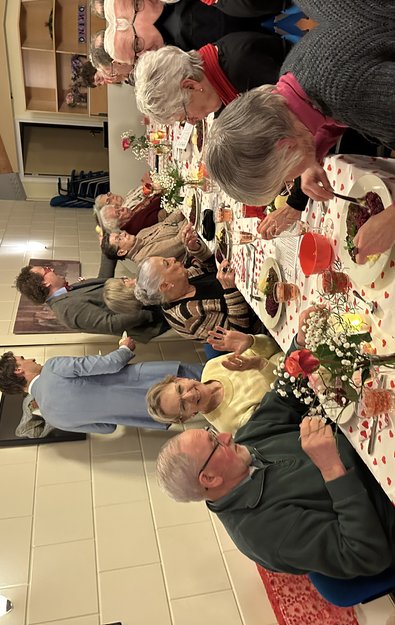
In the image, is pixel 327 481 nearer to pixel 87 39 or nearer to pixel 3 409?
pixel 3 409

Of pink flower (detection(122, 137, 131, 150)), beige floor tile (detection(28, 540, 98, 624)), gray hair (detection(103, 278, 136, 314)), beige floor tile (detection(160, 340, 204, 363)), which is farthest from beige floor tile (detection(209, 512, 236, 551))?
pink flower (detection(122, 137, 131, 150))

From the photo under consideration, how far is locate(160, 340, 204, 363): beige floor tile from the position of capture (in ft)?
12.5

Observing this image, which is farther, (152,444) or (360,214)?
(152,444)

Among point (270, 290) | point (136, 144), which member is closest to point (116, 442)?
point (270, 290)

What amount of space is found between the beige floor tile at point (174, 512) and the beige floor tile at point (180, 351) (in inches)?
49.7

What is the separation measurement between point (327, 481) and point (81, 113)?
6.16m

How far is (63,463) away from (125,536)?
1.94ft

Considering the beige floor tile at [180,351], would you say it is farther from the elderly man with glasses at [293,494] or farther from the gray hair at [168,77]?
the gray hair at [168,77]

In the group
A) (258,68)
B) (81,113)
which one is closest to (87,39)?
(81,113)

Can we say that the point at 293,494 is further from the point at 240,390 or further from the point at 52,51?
the point at 52,51

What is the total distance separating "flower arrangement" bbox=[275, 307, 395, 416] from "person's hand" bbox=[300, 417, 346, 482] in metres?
0.07

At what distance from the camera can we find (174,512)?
8.61 ft

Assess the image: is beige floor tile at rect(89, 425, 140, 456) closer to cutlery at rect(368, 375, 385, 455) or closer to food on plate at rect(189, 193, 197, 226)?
food on plate at rect(189, 193, 197, 226)

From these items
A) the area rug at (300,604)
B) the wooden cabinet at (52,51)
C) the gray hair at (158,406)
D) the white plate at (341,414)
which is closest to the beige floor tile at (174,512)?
the area rug at (300,604)
